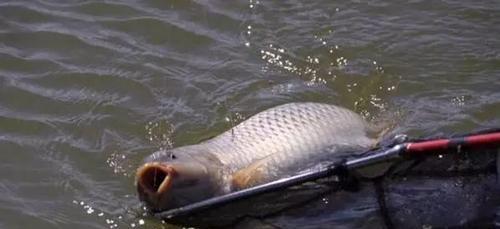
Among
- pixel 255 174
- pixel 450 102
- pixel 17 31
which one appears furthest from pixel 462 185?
pixel 17 31

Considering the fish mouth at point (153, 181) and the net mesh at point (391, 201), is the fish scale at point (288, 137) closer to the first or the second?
the net mesh at point (391, 201)

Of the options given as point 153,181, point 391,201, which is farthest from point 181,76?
point 391,201

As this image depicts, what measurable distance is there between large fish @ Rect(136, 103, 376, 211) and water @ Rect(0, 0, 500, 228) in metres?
0.47

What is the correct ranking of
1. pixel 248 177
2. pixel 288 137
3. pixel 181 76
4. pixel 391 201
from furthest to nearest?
pixel 181 76
pixel 288 137
pixel 248 177
pixel 391 201

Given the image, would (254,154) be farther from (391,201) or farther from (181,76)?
(181,76)

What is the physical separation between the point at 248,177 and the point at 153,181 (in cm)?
41

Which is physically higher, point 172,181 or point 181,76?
point 181,76

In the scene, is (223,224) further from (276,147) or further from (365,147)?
(365,147)

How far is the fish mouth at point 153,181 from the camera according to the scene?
350cm

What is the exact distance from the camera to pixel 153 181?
3.56 meters

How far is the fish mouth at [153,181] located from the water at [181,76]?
1.71 ft

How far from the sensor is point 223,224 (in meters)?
3.66

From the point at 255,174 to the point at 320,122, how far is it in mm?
725

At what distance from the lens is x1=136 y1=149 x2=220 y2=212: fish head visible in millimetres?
3508
